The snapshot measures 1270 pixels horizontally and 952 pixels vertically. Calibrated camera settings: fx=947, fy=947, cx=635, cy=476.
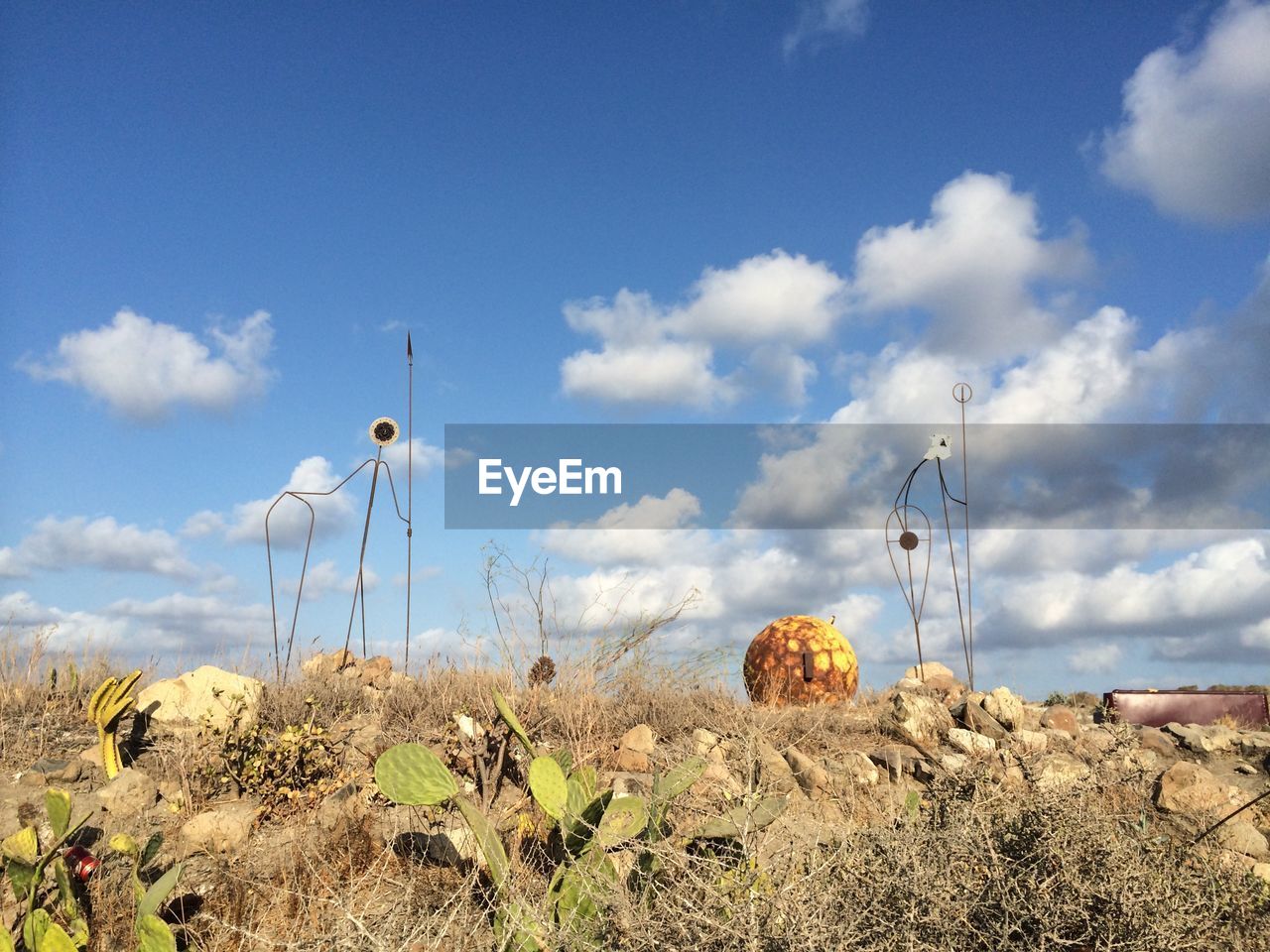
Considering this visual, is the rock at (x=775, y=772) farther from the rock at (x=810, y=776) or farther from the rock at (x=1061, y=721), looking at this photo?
the rock at (x=1061, y=721)

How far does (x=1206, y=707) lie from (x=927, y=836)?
874cm

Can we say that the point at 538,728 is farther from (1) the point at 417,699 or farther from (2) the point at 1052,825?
(2) the point at 1052,825

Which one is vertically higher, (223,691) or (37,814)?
(223,691)

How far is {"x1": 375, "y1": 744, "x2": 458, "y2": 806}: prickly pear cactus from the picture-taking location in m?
4.09

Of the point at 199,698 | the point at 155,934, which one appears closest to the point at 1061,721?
the point at 199,698

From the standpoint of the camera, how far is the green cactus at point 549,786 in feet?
13.1

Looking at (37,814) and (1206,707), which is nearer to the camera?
(37,814)

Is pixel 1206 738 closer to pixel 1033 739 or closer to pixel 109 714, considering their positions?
pixel 1033 739

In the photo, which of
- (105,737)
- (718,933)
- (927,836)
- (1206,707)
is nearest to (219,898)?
(105,737)

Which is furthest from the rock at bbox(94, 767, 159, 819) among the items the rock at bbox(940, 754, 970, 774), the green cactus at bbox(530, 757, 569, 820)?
the rock at bbox(940, 754, 970, 774)

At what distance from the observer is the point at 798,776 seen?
6.19 meters

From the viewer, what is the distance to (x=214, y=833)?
5.44 meters

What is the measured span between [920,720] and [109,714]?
5832mm

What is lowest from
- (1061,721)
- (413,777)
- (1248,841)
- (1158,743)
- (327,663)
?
(1248,841)
